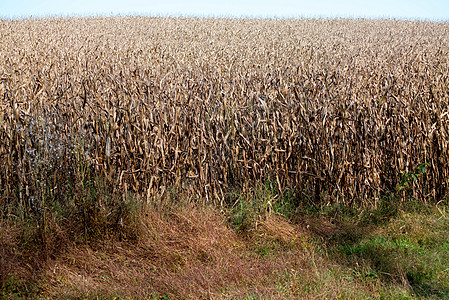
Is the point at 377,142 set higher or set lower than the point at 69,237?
higher

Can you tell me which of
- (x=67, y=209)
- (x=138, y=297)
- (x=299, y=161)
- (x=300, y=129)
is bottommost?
(x=138, y=297)

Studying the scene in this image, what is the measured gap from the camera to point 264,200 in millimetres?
4188

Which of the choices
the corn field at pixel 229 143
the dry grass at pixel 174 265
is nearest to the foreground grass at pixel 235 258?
the dry grass at pixel 174 265

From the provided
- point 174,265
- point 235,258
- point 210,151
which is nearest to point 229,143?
point 210,151

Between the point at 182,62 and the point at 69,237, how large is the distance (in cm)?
546

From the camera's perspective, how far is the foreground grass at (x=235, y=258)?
3.19m

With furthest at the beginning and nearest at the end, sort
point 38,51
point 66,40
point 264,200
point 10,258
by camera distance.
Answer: point 66,40
point 38,51
point 264,200
point 10,258

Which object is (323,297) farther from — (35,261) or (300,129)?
(35,261)

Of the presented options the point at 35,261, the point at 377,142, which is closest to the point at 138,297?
the point at 35,261

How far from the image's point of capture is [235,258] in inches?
142

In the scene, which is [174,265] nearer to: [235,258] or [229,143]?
[235,258]

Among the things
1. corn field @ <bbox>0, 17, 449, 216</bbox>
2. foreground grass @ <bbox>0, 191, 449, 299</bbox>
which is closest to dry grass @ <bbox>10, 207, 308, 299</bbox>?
foreground grass @ <bbox>0, 191, 449, 299</bbox>

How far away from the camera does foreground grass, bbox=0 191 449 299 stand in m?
3.19

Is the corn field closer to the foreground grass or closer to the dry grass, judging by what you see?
the foreground grass
